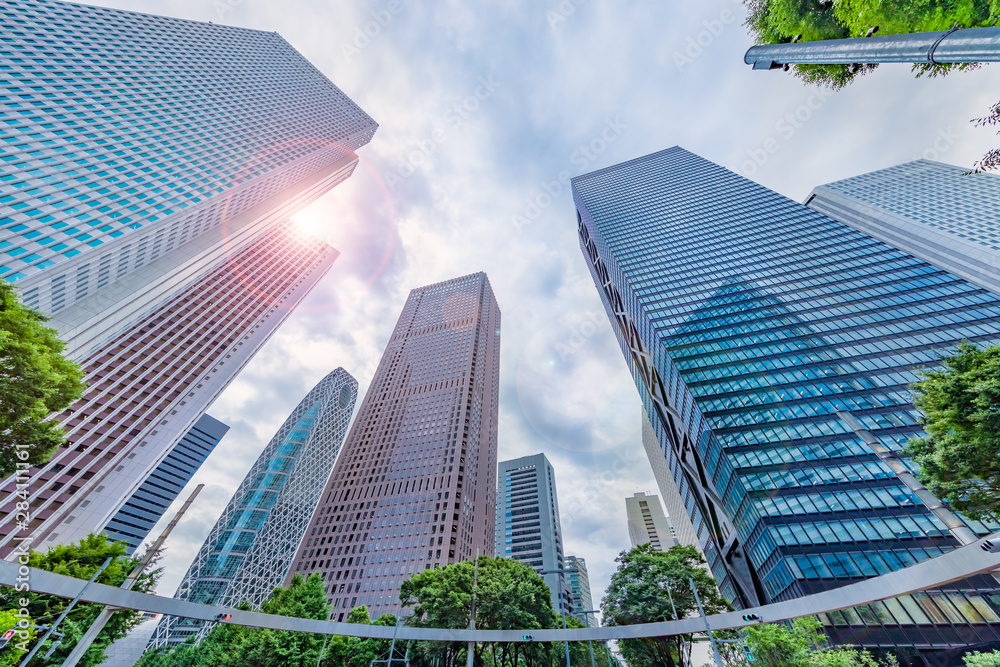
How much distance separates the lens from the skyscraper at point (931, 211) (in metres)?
74.4

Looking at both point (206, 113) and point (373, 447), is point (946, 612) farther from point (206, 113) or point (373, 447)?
point (206, 113)

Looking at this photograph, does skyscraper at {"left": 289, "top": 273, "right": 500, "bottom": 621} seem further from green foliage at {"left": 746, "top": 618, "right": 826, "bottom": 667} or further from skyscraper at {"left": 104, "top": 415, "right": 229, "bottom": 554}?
green foliage at {"left": 746, "top": 618, "right": 826, "bottom": 667}

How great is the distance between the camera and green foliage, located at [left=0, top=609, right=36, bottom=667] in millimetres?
13995

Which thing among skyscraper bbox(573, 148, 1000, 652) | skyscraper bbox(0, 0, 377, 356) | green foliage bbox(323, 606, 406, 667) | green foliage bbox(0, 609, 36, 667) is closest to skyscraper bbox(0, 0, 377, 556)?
skyscraper bbox(0, 0, 377, 356)

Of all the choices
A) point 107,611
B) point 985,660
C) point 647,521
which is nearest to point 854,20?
point 985,660

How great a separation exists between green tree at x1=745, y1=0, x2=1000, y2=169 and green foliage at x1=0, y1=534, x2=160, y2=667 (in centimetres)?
3308

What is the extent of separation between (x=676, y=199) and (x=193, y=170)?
101 m

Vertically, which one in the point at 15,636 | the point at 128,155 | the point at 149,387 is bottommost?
the point at 15,636

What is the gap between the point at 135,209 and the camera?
1805 inches

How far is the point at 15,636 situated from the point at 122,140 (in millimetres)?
59558

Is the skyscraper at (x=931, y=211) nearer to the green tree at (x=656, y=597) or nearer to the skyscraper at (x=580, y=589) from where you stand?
the green tree at (x=656, y=597)

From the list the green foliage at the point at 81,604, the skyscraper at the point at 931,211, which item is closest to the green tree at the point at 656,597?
the green foliage at the point at 81,604

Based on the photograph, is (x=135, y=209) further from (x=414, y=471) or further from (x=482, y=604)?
(x=414, y=471)

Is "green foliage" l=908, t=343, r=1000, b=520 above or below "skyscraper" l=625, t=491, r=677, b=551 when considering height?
below
